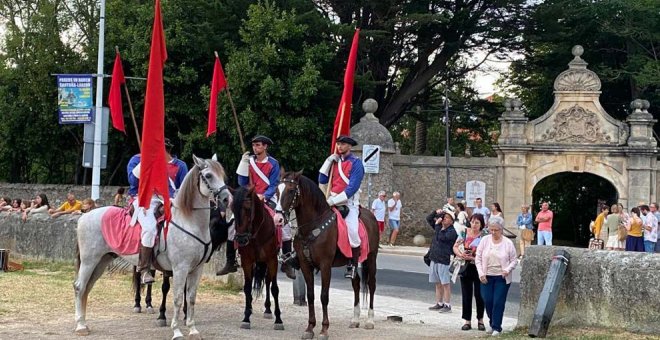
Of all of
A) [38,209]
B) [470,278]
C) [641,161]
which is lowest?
[470,278]

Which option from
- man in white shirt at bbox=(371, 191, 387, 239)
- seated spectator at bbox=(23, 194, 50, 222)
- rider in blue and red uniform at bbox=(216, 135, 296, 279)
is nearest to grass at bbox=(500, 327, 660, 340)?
rider in blue and red uniform at bbox=(216, 135, 296, 279)

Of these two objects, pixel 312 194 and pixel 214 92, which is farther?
pixel 214 92

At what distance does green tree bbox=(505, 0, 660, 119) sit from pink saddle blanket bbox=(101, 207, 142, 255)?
78.6ft

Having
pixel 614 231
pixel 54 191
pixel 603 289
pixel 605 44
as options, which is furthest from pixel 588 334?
pixel 54 191

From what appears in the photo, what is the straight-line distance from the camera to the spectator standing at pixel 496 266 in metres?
11.4

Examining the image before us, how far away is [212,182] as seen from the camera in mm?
11000

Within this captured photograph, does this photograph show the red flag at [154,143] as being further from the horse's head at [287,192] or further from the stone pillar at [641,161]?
the stone pillar at [641,161]

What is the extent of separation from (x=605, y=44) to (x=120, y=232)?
96.2 ft

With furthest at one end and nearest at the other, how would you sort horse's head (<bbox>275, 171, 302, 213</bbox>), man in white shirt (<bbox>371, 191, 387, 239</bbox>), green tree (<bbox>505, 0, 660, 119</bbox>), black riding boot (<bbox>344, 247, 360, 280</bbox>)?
green tree (<bbox>505, 0, 660, 119</bbox>), man in white shirt (<bbox>371, 191, 387, 239</bbox>), black riding boot (<bbox>344, 247, 360, 280</bbox>), horse's head (<bbox>275, 171, 302, 213</bbox>)

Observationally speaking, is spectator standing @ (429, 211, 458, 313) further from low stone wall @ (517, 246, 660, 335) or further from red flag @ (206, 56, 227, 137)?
red flag @ (206, 56, 227, 137)

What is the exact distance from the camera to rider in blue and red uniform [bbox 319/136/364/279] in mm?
12055

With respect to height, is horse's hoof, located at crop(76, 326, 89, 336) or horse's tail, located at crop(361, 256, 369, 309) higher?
horse's tail, located at crop(361, 256, 369, 309)

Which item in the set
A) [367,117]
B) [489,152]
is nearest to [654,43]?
[367,117]

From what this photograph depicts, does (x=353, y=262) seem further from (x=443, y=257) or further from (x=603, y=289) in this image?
(x=603, y=289)
